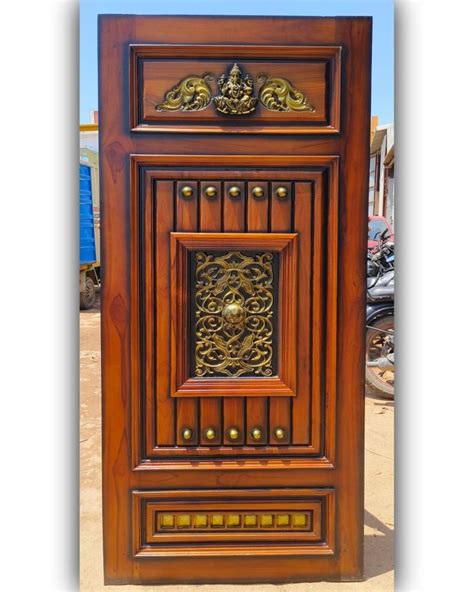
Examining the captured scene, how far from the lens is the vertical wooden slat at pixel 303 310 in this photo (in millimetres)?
1717

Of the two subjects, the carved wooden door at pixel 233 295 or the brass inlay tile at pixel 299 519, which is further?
the brass inlay tile at pixel 299 519

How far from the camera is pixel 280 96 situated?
167cm

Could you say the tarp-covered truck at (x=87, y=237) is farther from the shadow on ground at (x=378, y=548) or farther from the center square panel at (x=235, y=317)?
the center square panel at (x=235, y=317)

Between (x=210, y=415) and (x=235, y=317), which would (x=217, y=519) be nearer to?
(x=210, y=415)

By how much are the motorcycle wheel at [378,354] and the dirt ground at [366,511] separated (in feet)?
0.27

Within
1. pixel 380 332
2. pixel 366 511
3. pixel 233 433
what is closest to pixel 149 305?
pixel 233 433

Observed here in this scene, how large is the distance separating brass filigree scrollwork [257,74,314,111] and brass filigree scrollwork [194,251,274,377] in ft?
1.41

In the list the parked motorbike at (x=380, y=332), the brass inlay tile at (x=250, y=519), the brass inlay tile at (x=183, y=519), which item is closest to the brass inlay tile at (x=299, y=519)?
the brass inlay tile at (x=250, y=519)

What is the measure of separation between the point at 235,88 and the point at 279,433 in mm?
1020

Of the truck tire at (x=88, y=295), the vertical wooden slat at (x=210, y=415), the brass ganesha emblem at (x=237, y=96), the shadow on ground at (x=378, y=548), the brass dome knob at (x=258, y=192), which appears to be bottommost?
the shadow on ground at (x=378, y=548)

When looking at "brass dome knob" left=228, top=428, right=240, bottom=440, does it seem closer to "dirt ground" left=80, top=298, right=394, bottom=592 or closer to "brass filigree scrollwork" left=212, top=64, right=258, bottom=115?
"dirt ground" left=80, top=298, right=394, bottom=592

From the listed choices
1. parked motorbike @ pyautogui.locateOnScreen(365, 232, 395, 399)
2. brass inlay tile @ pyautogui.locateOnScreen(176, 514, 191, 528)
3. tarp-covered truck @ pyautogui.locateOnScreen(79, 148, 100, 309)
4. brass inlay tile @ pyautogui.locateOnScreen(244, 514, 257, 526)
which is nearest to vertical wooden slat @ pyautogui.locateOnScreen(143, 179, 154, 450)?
brass inlay tile @ pyautogui.locateOnScreen(176, 514, 191, 528)

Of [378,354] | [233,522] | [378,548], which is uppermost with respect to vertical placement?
[378,354]
